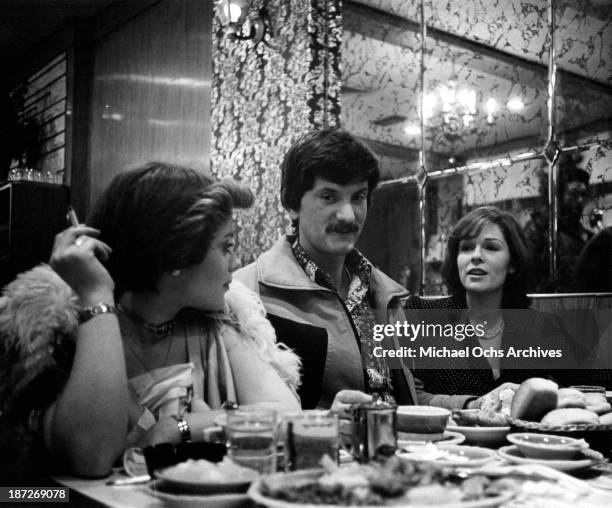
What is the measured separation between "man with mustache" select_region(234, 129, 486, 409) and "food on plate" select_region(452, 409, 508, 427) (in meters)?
0.52

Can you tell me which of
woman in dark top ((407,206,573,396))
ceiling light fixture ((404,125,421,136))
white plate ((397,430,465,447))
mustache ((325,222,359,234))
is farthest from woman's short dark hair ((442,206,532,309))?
white plate ((397,430,465,447))

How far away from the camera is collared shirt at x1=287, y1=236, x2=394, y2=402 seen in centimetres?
205

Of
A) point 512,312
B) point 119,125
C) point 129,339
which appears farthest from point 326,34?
point 129,339

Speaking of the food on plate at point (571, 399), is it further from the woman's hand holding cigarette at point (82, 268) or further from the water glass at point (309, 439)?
the woman's hand holding cigarette at point (82, 268)

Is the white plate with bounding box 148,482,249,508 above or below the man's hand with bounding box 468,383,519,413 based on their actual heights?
below

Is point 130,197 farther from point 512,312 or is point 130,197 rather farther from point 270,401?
point 512,312

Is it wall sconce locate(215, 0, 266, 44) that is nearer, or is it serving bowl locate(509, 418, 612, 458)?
serving bowl locate(509, 418, 612, 458)

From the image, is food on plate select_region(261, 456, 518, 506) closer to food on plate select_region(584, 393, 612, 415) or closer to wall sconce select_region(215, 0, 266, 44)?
food on plate select_region(584, 393, 612, 415)

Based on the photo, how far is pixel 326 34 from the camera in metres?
3.72

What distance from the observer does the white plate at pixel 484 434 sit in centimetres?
138

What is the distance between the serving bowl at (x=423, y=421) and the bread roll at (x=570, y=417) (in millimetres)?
203

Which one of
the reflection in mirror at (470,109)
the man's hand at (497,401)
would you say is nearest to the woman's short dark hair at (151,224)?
the man's hand at (497,401)

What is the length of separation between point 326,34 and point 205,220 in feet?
8.56

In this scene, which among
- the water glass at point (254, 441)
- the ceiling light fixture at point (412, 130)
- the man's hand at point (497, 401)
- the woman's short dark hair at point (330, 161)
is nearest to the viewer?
the water glass at point (254, 441)
